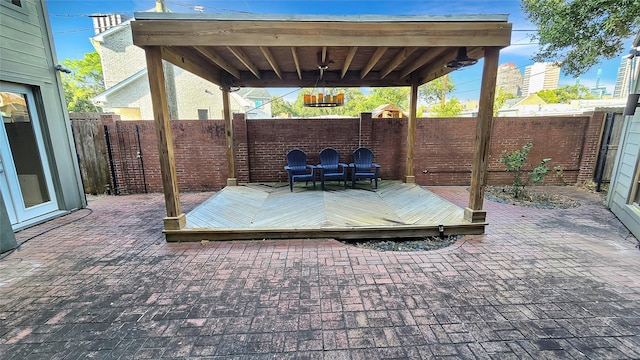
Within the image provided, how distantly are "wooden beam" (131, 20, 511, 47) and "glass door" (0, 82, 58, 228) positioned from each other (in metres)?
2.84

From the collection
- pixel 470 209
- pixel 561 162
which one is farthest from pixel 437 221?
pixel 561 162

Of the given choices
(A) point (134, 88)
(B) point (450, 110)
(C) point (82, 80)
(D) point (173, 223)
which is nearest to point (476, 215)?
(D) point (173, 223)

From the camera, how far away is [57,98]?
442 centimetres

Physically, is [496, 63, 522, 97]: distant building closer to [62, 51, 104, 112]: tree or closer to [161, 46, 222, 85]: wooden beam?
[161, 46, 222, 85]: wooden beam

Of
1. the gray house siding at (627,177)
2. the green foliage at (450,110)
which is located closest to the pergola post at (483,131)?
the gray house siding at (627,177)

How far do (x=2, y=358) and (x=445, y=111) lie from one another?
19.6 meters

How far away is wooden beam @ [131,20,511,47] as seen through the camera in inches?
110

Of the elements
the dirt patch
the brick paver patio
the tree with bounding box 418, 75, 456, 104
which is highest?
the tree with bounding box 418, 75, 456, 104

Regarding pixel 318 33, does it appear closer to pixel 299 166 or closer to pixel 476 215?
pixel 476 215

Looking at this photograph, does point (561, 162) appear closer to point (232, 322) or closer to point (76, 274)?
point (232, 322)

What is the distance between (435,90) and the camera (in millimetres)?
21266

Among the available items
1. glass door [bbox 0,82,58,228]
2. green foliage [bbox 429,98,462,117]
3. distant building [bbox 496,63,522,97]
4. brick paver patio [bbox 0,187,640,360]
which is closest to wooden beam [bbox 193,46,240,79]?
brick paver patio [bbox 0,187,640,360]

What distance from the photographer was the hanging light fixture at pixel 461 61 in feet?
11.1

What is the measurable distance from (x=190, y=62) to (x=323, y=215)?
3.12 metres
